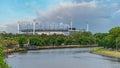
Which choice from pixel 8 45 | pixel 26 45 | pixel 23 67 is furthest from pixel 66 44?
pixel 23 67

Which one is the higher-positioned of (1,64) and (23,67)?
(1,64)

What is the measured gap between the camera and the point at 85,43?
175m

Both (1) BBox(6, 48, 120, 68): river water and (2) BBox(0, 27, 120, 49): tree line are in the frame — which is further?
(2) BBox(0, 27, 120, 49): tree line

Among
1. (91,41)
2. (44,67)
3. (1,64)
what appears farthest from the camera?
(91,41)

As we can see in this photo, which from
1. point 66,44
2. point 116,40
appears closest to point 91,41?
point 66,44

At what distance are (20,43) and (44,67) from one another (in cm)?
7890

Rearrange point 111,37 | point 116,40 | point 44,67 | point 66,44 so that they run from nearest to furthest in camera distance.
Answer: point 44,67 < point 116,40 < point 111,37 < point 66,44

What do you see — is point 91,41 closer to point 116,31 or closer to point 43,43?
point 43,43

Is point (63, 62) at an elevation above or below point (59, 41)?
below

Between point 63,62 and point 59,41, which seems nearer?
point 63,62

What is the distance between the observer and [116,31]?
107188 millimetres

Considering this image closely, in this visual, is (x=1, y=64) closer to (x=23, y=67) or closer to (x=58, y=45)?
(x=23, y=67)

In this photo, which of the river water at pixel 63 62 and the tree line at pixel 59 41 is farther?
the tree line at pixel 59 41

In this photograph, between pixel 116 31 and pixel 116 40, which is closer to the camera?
pixel 116 40
